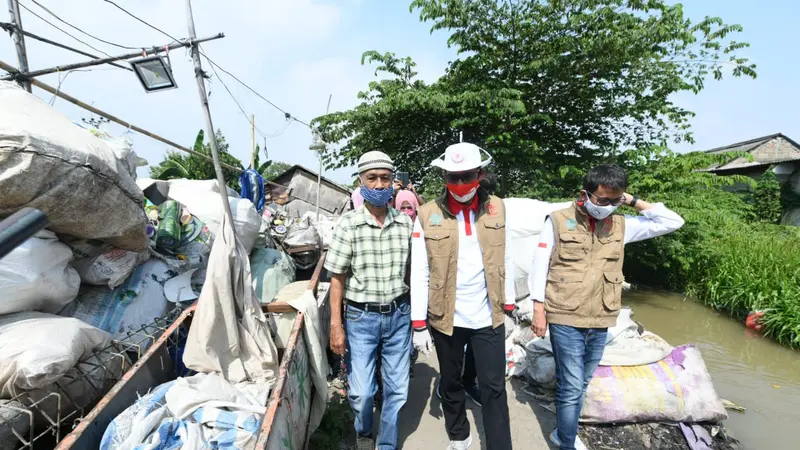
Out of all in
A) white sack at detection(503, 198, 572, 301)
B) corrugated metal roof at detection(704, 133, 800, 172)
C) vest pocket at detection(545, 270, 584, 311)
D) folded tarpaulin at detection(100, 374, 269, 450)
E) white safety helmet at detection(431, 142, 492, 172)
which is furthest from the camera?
corrugated metal roof at detection(704, 133, 800, 172)

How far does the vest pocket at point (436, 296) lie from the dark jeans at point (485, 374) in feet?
0.46

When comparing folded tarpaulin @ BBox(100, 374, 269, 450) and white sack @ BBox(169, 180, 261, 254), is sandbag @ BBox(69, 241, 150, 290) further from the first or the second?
folded tarpaulin @ BBox(100, 374, 269, 450)

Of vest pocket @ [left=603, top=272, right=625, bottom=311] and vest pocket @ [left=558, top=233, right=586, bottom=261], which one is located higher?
vest pocket @ [left=558, top=233, right=586, bottom=261]

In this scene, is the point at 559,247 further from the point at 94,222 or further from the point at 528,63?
the point at 528,63

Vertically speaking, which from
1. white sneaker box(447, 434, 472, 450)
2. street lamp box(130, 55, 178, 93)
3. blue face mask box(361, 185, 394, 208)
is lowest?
white sneaker box(447, 434, 472, 450)

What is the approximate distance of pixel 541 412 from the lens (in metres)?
2.92

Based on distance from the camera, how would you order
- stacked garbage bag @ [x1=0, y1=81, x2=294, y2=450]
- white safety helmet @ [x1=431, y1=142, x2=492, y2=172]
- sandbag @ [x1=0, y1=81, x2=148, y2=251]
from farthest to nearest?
1. white safety helmet @ [x1=431, y1=142, x2=492, y2=172]
2. sandbag @ [x1=0, y1=81, x2=148, y2=251]
3. stacked garbage bag @ [x1=0, y1=81, x2=294, y2=450]

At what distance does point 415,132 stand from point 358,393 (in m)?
6.56

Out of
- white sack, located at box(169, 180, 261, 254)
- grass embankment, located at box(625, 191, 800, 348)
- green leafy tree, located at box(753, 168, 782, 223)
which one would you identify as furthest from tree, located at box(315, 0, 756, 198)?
green leafy tree, located at box(753, 168, 782, 223)

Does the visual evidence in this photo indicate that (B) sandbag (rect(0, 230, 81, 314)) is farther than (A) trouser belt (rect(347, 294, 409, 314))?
No

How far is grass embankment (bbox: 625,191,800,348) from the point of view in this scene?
4941 mm

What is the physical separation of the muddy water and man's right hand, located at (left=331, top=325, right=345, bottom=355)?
2.94 meters

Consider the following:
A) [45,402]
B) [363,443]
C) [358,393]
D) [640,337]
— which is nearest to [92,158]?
[45,402]

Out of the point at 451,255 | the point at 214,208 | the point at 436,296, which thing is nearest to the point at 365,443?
the point at 436,296
